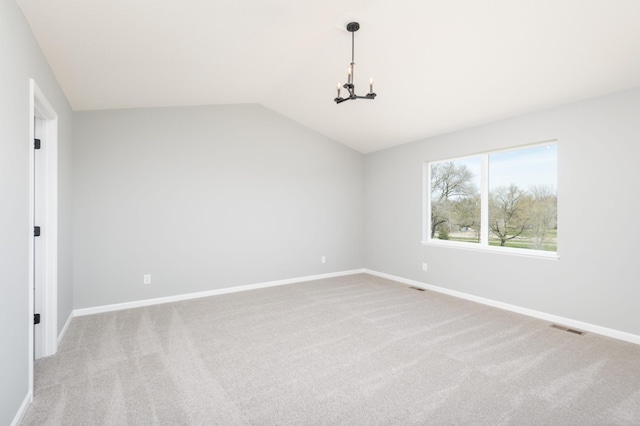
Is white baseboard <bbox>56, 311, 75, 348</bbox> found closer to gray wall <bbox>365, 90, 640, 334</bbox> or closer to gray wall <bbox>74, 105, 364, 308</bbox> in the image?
gray wall <bbox>74, 105, 364, 308</bbox>

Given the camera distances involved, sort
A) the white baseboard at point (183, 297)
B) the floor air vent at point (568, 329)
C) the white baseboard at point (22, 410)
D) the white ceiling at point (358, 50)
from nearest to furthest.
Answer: the white baseboard at point (22, 410) → the white ceiling at point (358, 50) → the floor air vent at point (568, 329) → the white baseboard at point (183, 297)

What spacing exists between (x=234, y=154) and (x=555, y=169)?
429 centimetres

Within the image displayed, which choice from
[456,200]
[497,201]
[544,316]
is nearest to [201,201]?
[456,200]

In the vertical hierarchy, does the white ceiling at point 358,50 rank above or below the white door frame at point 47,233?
above

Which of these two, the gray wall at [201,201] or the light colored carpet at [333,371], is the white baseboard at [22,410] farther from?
the gray wall at [201,201]

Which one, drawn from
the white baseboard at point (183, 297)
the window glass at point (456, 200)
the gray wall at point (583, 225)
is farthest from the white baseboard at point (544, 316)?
the white baseboard at point (183, 297)

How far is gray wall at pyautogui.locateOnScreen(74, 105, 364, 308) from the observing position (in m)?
3.93

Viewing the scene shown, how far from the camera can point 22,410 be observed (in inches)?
74.5

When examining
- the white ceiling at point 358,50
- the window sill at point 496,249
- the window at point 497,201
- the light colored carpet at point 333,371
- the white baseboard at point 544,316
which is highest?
the white ceiling at point 358,50

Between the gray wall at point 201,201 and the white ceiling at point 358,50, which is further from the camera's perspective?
the gray wall at point 201,201

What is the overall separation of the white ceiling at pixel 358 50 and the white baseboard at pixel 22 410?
2.48 metres

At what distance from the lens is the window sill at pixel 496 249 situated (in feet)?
11.9

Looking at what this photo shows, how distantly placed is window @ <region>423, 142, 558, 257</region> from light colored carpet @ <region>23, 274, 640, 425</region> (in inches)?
39.0

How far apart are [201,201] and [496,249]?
421 centimetres
